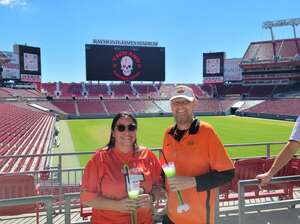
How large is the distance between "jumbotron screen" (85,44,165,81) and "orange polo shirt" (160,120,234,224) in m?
47.7

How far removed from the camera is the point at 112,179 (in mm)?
2516

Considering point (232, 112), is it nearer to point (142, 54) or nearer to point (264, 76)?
point (264, 76)

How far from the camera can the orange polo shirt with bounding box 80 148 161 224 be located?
252 centimetres

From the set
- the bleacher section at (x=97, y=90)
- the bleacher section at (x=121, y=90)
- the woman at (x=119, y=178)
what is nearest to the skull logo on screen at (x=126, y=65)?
the bleacher section at (x=121, y=90)

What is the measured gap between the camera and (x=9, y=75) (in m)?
52.2

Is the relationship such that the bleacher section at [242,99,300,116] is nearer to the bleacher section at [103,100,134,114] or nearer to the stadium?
the stadium

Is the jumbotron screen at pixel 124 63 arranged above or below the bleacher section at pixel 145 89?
above

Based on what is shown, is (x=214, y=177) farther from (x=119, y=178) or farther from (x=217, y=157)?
(x=119, y=178)

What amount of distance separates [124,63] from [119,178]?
160 ft

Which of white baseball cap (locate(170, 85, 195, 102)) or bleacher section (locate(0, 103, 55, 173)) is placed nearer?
white baseball cap (locate(170, 85, 195, 102))

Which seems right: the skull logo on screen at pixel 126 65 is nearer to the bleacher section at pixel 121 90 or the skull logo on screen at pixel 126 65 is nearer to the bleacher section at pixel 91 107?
the bleacher section at pixel 91 107

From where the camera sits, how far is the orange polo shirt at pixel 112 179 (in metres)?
2.52

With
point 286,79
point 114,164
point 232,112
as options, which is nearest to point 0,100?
point 232,112

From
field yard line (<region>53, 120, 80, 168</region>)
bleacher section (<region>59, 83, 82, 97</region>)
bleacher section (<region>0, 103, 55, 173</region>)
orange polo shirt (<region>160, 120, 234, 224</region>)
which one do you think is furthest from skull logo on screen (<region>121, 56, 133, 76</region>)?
orange polo shirt (<region>160, 120, 234, 224</region>)
